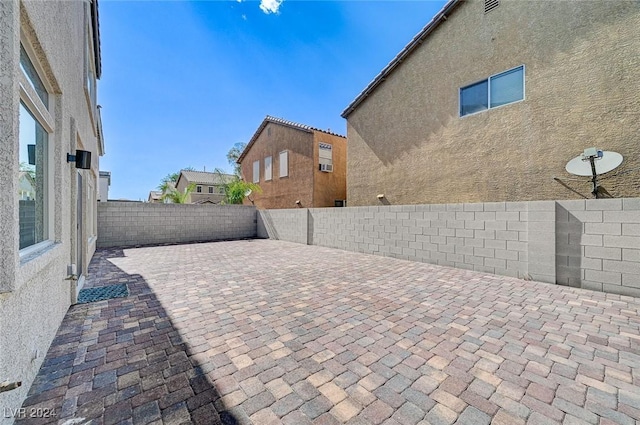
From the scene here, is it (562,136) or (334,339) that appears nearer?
(334,339)

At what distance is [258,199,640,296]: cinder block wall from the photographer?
4.66 meters

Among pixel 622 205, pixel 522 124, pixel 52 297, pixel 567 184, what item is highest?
pixel 522 124

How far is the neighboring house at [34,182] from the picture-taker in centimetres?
161

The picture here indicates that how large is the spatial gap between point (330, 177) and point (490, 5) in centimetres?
973

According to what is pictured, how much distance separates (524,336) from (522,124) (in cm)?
656

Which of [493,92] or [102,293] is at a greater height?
[493,92]

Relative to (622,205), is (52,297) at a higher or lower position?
lower

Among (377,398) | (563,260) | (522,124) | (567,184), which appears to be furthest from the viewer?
(522,124)

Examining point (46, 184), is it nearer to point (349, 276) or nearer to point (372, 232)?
point (349, 276)

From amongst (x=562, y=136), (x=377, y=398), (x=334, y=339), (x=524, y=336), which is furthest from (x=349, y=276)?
(x=562, y=136)

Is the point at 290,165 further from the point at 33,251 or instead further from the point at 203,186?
the point at 203,186

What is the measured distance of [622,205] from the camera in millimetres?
4617

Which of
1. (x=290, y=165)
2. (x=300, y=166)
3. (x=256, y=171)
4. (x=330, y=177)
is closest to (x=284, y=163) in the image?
(x=290, y=165)

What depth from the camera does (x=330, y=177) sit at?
605 inches
